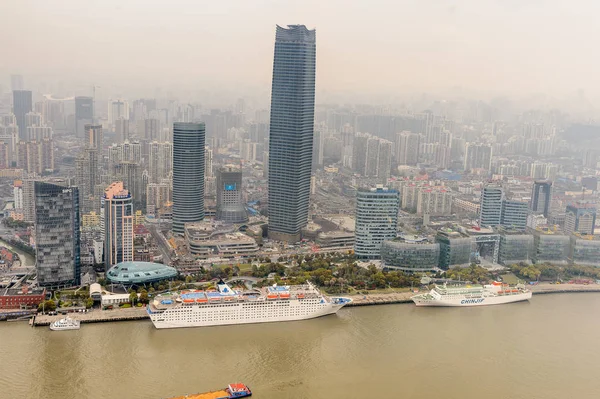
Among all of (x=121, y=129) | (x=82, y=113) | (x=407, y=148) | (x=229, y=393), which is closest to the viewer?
(x=229, y=393)

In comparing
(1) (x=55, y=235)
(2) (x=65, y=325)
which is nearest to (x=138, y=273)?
(1) (x=55, y=235)

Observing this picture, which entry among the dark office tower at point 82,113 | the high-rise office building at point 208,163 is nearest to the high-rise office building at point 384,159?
the high-rise office building at point 208,163

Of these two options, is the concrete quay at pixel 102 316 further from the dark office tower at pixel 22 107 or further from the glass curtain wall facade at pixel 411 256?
the dark office tower at pixel 22 107

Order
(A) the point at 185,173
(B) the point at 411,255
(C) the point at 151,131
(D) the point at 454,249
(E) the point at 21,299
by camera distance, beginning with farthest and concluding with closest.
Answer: (C) the point at 151,131
(A) the point at 185,173
(D) the point at 454,249
(B) the point at 411,255
(E) the point at 21,299

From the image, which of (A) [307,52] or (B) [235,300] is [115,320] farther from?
(A) [307,52]

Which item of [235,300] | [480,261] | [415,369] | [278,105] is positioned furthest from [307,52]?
[415,369]

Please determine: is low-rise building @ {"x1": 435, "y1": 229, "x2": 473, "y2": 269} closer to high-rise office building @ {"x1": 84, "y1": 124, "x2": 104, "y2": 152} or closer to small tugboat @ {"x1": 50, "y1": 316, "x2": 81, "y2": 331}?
small tugboat @ {"x1": 50, "y1": 316, "x2": 81, "y2": 331}

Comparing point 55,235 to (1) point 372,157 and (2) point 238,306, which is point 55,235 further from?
(1) point 372,157
